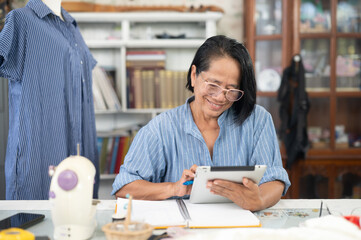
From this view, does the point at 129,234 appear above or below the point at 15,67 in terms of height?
below

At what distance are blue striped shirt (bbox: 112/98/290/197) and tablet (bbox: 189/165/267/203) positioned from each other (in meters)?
0.25

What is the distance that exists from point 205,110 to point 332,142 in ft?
6.44

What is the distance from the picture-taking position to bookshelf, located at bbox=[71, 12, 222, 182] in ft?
9.68

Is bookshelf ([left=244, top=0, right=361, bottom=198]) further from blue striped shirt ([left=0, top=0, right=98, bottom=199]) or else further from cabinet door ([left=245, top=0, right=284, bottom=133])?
blue striped shirt ([left=0, top=0, right=98, bottom=199])

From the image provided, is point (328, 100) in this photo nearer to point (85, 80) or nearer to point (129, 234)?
point (85, 80)

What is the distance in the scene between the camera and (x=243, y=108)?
5.19 ft

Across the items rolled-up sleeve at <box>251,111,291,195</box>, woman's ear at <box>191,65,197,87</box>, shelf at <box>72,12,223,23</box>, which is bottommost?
rolled-up sleeve at <box>251,111,291,195</box>

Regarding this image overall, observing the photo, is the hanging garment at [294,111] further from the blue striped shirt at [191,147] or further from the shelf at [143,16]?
the blue striped shirt at [191,147]

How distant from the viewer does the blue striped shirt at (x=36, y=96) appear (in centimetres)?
164

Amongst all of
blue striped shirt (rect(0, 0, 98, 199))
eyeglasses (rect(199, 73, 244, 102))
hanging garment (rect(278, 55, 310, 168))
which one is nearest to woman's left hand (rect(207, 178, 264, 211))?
eyeglasses (rect(199, 73, 244, 102))

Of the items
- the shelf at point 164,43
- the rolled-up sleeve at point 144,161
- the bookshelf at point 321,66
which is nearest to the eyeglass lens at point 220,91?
the rolled-up sleeve at point 144,161

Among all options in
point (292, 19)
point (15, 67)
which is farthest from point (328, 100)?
point (15, 67)

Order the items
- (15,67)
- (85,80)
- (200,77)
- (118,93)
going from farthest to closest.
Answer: (118,93), (85,80), (15,67), (200,77)

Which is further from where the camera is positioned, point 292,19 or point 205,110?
point 292,19
